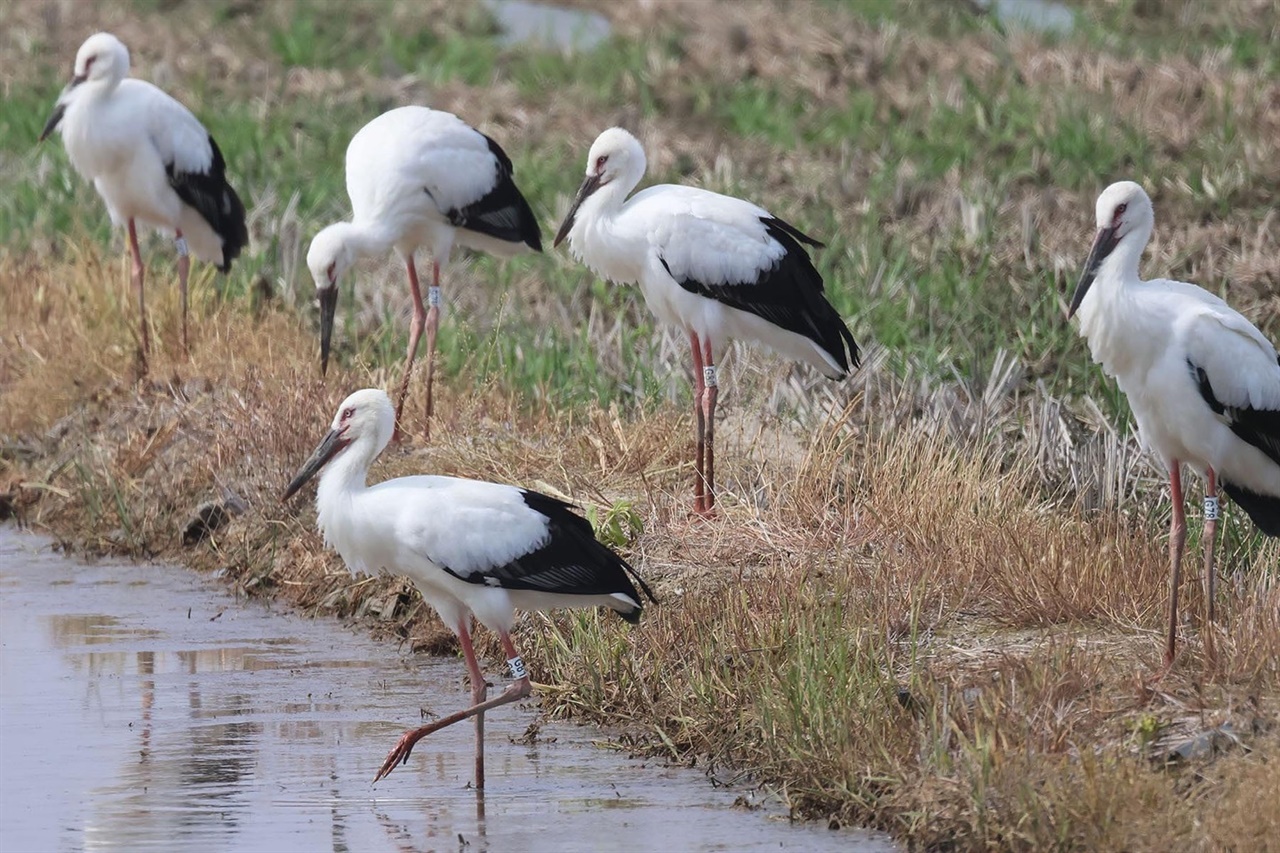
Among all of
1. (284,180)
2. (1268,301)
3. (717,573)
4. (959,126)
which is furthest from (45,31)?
(717,573)

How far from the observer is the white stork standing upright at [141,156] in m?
10.7

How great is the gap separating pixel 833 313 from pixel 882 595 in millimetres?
2100

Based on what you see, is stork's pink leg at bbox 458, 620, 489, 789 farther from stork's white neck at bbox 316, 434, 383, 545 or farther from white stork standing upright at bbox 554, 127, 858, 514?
white stork standing upright at bbox 554, 127, 858, 514

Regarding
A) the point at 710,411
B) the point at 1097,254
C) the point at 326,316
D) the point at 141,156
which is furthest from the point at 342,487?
the point at 141,156

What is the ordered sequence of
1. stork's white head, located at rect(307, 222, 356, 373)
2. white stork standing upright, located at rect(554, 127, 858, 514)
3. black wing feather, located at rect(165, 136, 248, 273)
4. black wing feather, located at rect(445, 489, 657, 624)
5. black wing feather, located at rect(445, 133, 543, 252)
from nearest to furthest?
black wing feather, located at rect(445, 489, 657, 624) → white stork standing upright, located at rect(554, 127, 858, 514) → stork's white head, located at rect(307, 222, 356, 373) → black wing feather, located at rect(445, 133, 543, 252) → black wing feather, located at rect(165, 136, 248, 273)

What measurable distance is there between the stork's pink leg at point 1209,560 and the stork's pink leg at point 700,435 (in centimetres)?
187

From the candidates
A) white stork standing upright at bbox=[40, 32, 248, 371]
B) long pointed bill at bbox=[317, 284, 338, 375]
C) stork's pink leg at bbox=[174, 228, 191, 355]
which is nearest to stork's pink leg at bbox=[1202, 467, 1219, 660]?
long pointed bill at bbox=[317, 284, 338, 375]

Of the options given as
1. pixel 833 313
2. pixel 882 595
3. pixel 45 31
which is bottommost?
pixel 882 595

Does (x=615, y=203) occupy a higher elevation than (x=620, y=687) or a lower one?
higher

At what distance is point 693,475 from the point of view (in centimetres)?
825

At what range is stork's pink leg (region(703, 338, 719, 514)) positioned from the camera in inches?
310

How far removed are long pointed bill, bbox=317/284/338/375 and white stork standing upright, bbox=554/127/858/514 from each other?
1.15m

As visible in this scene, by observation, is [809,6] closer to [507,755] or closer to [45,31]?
[45,31]

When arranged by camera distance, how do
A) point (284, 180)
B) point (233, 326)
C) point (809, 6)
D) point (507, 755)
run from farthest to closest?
point (809, 6), point (284, 180), point (233, 326), point (507, 755)
